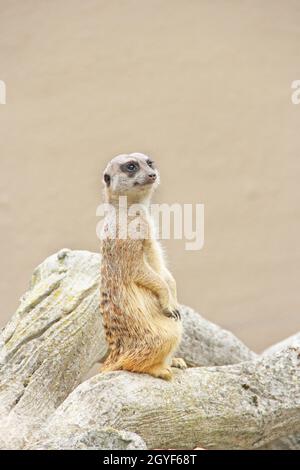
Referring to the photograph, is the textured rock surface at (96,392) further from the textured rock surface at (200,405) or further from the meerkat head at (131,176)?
the meerkat head at (131,176)

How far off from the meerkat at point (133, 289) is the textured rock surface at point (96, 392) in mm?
74

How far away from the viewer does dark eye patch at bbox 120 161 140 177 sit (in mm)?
2184

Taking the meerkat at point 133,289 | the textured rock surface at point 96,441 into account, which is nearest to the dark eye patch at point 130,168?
the meerkat at point 133,289

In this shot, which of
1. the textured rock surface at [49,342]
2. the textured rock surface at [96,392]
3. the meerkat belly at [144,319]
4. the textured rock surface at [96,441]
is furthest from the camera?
the textured rock surface at [49,342]

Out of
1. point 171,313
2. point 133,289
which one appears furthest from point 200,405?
point 133,289

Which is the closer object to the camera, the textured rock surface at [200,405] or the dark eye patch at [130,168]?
the textured rock surface at [200,405]

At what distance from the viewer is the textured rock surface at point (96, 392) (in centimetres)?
204

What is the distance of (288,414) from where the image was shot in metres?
2.23

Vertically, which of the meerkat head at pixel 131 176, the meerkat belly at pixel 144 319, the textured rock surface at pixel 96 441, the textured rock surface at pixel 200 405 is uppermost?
the meerkat head at pixel 131 176

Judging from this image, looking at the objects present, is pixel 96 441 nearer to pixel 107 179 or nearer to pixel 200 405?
pixel 200 405

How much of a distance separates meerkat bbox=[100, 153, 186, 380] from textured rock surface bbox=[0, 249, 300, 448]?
7 cm

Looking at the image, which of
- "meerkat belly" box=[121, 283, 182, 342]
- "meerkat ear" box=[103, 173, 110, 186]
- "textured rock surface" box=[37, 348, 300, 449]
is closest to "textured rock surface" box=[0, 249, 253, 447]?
"textured rock surface" box=[37, 348, 300, 449]

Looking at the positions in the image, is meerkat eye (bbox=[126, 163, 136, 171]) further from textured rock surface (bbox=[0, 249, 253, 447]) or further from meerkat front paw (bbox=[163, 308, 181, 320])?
textured rock surface (bbox=[0, 249, 253, 447])

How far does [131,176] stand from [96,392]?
0.63 m
